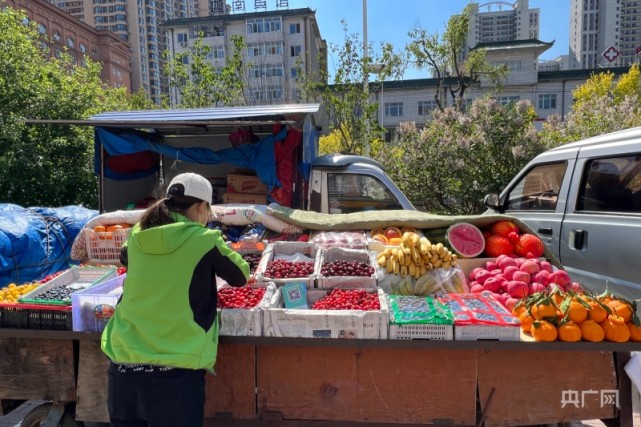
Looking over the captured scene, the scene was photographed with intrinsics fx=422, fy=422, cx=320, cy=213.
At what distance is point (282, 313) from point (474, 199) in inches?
331

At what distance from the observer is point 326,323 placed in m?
2.57

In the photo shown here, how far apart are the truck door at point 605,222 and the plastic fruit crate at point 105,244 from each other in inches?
177

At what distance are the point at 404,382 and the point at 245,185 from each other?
16.9 ft

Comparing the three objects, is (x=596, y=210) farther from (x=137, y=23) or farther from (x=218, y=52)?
(x=137, y=23)

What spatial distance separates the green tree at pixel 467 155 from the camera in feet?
31.7

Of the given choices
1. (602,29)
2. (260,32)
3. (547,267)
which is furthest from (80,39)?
(602,29)

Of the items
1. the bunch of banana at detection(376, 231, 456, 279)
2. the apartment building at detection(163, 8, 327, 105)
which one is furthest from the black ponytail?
Answer: the apartment building at detection(163, 8, 327, 105)

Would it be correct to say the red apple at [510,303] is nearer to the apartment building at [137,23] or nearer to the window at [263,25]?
the window at [263,25]

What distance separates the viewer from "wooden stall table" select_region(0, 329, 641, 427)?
2.53 meters

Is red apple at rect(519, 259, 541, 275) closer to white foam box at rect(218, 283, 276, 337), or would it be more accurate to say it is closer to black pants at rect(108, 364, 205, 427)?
white foam box at rect(218, 283, 276, 337)

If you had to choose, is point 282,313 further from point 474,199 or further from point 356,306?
point 474,199

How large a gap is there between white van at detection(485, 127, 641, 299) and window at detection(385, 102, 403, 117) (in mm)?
35626

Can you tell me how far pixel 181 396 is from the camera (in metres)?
2.10

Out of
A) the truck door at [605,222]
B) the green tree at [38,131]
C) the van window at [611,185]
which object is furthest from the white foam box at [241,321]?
the green tree at [38,131]
